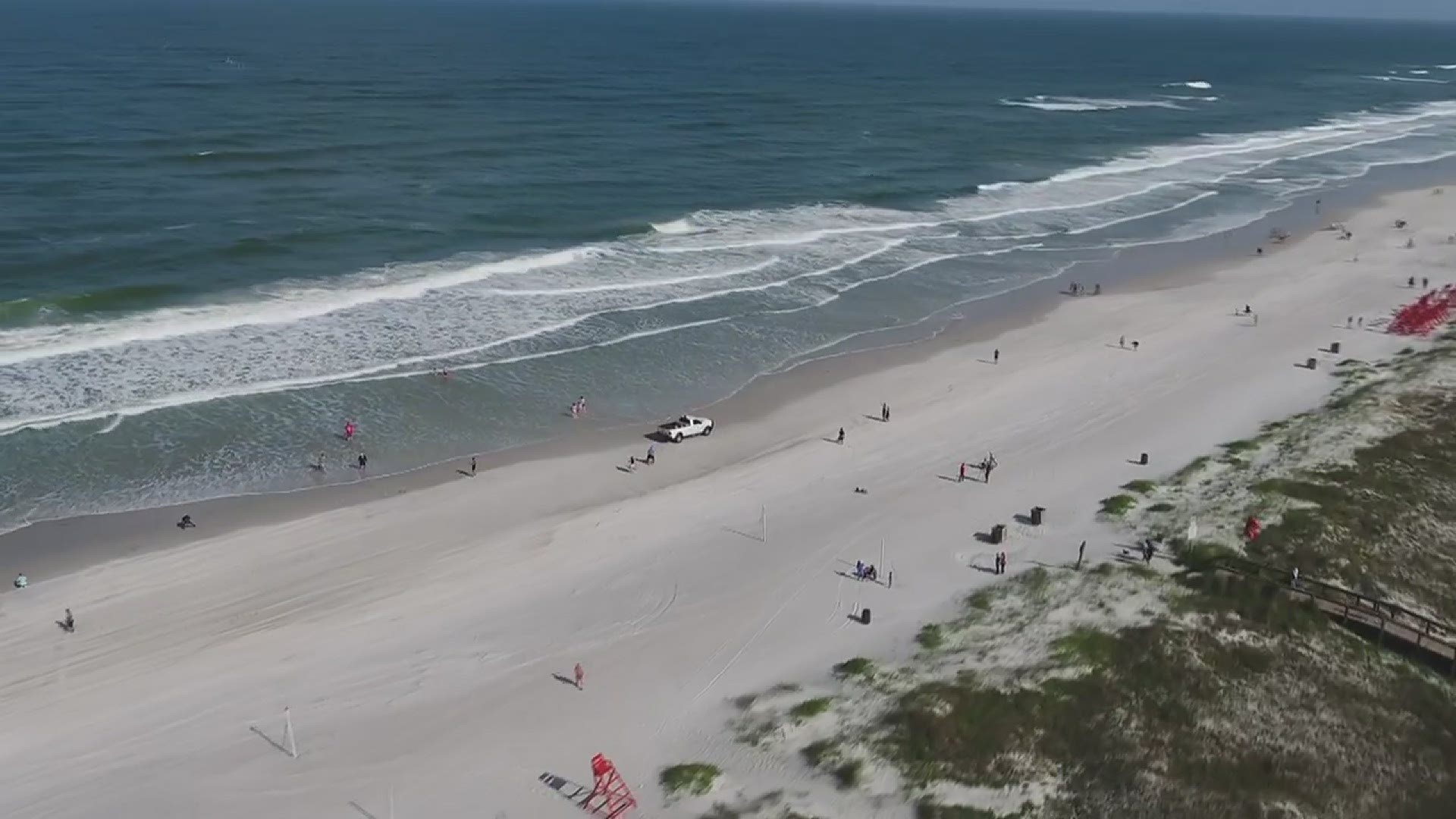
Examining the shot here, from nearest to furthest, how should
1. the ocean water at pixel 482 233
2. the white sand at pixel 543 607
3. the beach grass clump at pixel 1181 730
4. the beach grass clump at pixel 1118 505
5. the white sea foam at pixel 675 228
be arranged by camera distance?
the beach grass clump at pixel 1181 730 → the white sand at pixel 543 607 → the beach grass clump at pixel 1118 505 → the ocean water at pixel 482 233 → the white sea foam at pixel 675 228

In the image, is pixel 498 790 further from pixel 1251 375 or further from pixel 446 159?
pixel 446 159

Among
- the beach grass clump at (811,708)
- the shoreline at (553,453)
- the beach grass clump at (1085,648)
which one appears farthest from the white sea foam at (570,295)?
the beach grass clump at (1085,648)

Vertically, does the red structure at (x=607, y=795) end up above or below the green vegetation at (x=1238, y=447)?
below

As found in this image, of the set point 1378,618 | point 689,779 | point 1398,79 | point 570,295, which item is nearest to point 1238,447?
point 1378,618

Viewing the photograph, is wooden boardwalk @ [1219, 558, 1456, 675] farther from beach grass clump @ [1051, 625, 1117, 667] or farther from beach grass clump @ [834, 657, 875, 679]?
beach grass clump @ [834, 657, 875, 679]

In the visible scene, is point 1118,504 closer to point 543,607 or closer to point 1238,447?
point 1238,447

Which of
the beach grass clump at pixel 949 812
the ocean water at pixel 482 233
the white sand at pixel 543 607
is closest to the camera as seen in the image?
the beach grass clump at pixel 949 812

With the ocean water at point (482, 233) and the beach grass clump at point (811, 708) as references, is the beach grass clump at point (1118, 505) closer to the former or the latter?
the beach grass clump at point (811, 708)

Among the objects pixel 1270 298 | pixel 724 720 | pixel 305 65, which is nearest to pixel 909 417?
pixel 724 720
